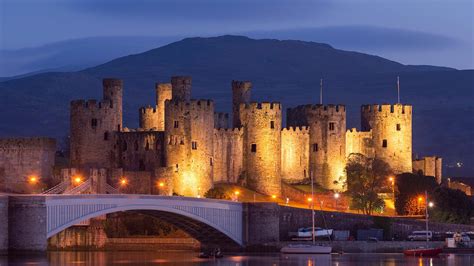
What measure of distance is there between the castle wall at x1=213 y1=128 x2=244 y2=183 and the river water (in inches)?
589

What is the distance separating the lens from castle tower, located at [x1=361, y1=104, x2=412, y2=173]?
123438mm

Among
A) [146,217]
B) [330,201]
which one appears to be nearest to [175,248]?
[146,217]

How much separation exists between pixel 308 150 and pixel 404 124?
945 centimetres

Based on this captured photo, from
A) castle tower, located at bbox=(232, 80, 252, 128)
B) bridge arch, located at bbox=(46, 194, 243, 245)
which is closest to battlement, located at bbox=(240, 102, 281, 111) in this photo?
castle tower, located at bbox=(232, 80, 252, 128)

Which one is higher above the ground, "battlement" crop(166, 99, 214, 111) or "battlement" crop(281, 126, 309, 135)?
"battlement" crop(166, 99, 214, 111)

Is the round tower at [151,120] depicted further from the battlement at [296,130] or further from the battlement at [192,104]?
the battlement at [192,104]

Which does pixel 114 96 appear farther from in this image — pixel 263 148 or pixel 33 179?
pixel 263 148

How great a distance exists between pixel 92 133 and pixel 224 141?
992 cm

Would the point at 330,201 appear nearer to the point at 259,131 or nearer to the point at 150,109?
the point at 259,131

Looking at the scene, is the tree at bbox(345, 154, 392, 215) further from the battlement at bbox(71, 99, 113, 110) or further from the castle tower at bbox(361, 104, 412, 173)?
the battlement at bbox(71, 99, 113, 110)

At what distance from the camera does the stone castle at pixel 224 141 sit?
107750mm

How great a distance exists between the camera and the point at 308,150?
119875 millimetres

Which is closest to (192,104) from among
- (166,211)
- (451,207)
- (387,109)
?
(166,211)

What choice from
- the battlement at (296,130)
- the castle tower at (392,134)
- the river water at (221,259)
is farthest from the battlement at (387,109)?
the river water at (221,259)
